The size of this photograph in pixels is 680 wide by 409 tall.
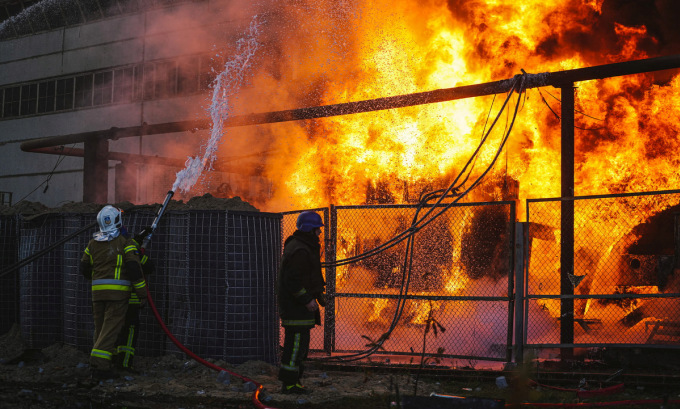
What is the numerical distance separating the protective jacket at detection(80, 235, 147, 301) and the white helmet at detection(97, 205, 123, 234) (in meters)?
0.12

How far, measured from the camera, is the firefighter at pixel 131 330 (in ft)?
23.9

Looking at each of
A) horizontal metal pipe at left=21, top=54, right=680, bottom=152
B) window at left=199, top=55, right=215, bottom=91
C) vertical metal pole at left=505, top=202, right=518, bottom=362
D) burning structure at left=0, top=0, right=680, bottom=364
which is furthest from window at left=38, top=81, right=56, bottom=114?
vertical metal pole at left=505, top=202, right=518, bottom=362

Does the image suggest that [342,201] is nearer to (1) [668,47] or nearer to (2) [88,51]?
(1) [668,47]

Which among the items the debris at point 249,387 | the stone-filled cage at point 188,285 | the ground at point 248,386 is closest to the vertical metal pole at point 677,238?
the ground at point 248,386

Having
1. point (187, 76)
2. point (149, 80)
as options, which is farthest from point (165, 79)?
point (187, 76)

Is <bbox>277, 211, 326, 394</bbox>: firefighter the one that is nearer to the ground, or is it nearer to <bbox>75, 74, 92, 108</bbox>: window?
the ground

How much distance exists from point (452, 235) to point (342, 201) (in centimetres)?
391

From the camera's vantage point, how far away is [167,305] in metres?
7.72

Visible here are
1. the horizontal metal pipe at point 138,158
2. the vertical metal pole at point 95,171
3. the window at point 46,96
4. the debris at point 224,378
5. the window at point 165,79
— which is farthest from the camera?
the window at point 46,96

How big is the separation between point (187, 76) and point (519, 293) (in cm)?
1657

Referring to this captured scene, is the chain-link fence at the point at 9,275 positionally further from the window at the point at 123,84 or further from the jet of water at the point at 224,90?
the window at the point at 123,84

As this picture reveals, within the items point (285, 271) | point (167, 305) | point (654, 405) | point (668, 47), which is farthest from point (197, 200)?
point (668, 47)

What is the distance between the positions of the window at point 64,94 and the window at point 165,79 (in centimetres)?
478

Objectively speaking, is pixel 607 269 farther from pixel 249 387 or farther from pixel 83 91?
pixel 83 91
